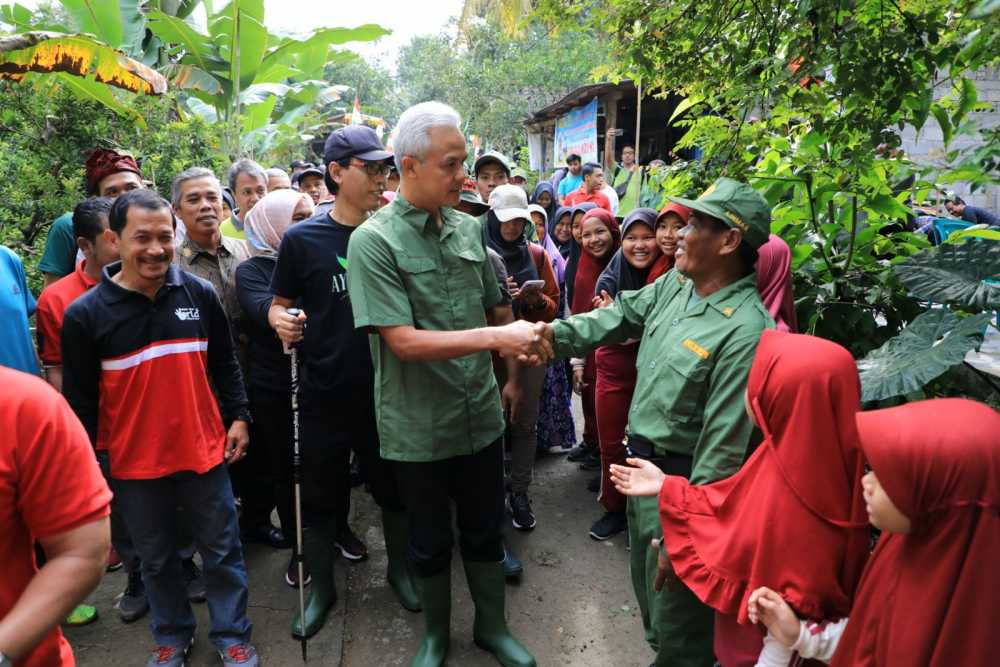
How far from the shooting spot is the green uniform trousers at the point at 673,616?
7.23ft

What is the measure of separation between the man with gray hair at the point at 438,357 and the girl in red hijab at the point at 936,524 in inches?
49.0

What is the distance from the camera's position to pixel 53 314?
294 cm

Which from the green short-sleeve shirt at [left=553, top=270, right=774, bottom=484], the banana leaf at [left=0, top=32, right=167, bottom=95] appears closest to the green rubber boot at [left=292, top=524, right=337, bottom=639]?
the green short-sleeve shirt at [left=553, top=270, right=774, bottom=484]

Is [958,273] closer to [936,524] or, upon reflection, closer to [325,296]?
[936,524]

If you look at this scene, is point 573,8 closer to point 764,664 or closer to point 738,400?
point 738,400

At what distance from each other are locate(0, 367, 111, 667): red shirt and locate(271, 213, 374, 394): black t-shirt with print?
1550 mm

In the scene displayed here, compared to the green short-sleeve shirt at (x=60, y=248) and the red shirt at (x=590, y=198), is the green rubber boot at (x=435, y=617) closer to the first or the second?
the green short-sleeve shirt at (x=60, y=248)

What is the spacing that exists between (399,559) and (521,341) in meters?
1.61

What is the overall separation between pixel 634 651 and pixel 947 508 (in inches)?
76.9

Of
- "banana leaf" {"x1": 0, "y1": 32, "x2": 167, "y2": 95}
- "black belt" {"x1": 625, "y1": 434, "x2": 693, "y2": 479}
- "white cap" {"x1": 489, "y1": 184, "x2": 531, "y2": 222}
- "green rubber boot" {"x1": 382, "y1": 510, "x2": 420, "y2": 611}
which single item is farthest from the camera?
"banana leaf" {"x1": 0, "y1": 32, "x2": 167, "y2": 95}

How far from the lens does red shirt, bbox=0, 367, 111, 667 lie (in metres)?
1.22

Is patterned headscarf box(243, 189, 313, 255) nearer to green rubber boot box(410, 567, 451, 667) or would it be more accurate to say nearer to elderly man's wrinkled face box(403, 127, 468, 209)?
elderly man's wrinkled face box(403, 127, 468, 209)

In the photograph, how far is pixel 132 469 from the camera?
254 centimetres

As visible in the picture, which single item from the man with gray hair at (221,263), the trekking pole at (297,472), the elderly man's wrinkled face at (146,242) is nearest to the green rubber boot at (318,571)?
the trekking pole at (297,472)
